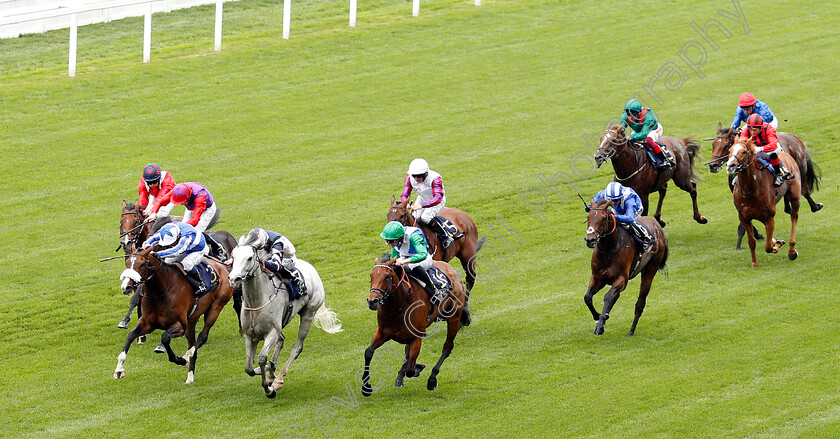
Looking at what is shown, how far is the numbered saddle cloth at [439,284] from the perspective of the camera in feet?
35.2

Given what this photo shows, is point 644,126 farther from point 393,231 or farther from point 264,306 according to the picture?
point 264,306

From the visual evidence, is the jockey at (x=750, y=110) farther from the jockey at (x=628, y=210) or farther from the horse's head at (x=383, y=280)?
the horse's head at (x=383, y=280)

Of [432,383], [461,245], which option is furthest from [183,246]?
[461,245]

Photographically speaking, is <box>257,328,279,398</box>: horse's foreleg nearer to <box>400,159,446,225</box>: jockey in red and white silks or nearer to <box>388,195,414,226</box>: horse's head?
<box>388,195,414,226</box>: horse's head

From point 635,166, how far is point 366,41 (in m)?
11.1

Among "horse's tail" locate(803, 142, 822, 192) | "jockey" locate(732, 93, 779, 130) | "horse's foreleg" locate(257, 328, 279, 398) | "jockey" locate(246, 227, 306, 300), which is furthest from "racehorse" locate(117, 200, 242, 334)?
"horse's tail" locate(803, 142, 822, 192)

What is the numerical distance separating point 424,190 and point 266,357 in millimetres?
3381

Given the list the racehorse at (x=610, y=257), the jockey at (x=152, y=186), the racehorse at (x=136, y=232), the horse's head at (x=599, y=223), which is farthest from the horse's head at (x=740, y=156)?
the jockey at (x=152, y=186)

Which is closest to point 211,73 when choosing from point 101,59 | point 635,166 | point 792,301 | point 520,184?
point 101,59

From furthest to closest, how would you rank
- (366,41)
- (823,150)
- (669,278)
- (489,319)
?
(366,41), (823,150), (669,278), (489,319)

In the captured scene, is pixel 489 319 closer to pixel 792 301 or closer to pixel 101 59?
pixel 792 301

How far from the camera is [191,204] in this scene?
12539mm

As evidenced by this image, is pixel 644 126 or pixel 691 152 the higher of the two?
pixel 644 126

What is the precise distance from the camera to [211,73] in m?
22.7
